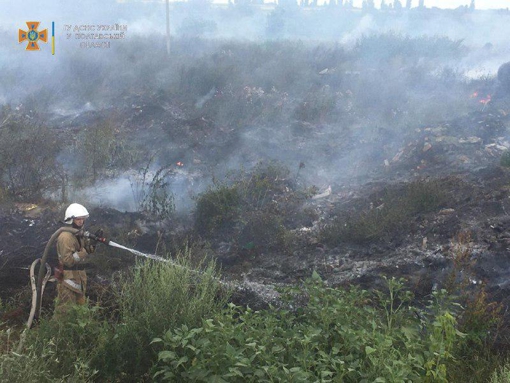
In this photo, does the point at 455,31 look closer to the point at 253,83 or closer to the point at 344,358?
the point at 253,83

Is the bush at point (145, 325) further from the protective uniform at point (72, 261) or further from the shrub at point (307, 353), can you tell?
the protective uniform at point (72, 261)

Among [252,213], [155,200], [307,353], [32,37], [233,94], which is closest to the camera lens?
[307,353]

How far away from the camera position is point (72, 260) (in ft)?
14.6

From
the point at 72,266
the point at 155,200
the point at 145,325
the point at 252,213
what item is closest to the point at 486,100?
the point at 252,213

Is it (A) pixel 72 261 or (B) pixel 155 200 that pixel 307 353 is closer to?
(A) pixel 72 261

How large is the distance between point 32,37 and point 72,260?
16225mm

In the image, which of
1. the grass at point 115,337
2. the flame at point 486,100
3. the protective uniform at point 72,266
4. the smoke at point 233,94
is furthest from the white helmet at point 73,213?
the flame at point 486,100

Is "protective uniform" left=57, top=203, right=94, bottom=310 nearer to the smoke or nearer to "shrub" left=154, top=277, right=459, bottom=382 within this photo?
"shrub" left=154, top=277, right=459, bottom=382

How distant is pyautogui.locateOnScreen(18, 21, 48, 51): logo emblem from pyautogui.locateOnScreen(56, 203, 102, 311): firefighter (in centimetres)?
1484

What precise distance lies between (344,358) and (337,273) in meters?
2.90

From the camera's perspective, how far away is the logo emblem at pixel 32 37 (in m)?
17.1

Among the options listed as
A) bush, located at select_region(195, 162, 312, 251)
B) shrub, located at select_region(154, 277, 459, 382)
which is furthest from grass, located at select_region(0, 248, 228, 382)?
bush, located at select_region(195, 162, 312, 251)

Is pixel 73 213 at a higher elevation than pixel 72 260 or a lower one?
higher

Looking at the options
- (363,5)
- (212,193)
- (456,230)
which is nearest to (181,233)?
(212,193)
